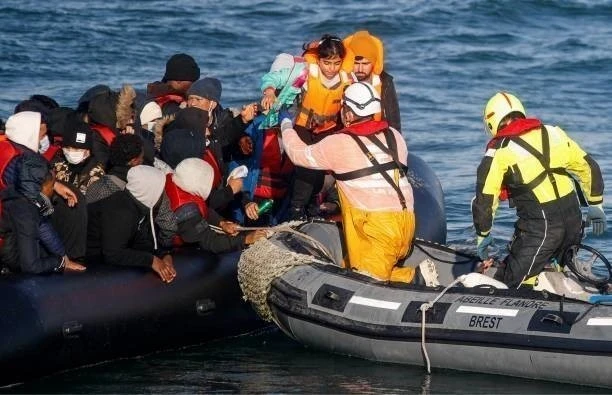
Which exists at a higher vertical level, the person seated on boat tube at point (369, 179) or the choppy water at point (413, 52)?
the person seated on boat tube at point (369, 179)

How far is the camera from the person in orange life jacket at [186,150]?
9383 millimetres

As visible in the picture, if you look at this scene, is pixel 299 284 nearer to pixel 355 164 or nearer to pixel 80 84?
pixel 355 164

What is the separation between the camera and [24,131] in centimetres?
827

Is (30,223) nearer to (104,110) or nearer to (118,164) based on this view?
(118,164)

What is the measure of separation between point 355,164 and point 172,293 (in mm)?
1321

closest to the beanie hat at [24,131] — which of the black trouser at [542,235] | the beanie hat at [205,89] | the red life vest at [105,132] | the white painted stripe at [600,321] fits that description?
the red life vest at [105,132]

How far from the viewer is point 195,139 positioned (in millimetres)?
9453

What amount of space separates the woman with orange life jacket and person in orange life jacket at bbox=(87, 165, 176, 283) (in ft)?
4.70

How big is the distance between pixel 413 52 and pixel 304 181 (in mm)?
11147

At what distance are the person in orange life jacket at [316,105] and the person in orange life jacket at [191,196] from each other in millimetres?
966

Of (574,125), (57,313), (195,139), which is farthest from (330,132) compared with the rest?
(574,125)

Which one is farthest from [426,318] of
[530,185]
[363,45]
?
[363,45]

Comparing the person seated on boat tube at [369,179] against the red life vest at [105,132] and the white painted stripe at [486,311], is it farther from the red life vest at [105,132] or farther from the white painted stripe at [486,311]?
the red life vest at [105,132]

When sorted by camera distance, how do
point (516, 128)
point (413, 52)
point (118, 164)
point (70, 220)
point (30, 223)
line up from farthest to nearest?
point (413, 52), point (118, 164), point (70, 220), point (516, 128), point (30, 223)
